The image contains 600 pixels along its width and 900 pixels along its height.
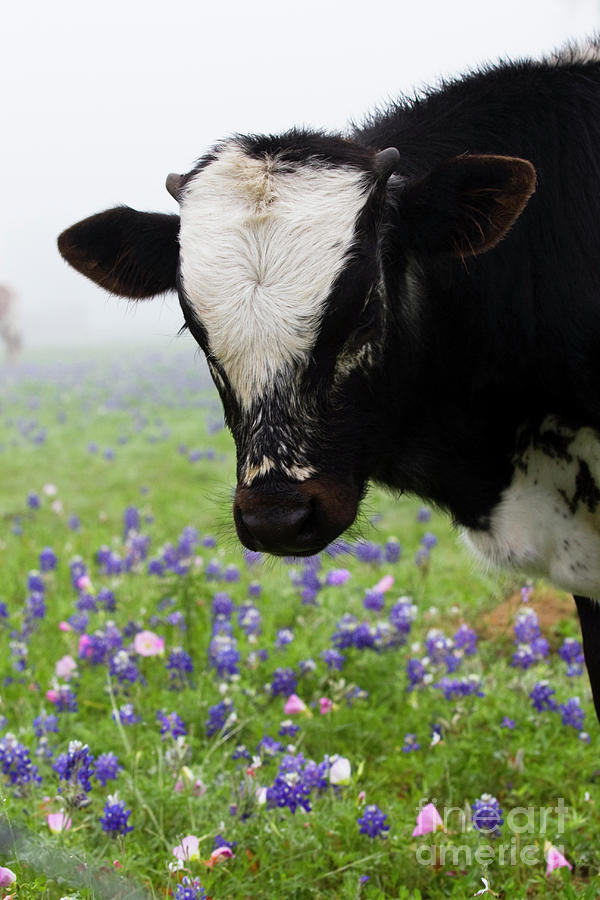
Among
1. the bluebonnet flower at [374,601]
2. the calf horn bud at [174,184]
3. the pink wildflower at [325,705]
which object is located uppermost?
the calf horn bud at [174,184]

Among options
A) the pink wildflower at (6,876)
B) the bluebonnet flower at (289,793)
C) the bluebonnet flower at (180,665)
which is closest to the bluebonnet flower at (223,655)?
the bluebonnet flower at (180,665)

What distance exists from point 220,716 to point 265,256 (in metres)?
2.16

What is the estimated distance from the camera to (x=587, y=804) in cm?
396

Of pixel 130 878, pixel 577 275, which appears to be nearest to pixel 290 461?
pixel 577 275

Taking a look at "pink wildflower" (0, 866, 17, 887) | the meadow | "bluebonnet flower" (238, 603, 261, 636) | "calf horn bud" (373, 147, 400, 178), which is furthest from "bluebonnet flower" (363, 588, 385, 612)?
"pink wildflower" (0, 866, 17, 887)

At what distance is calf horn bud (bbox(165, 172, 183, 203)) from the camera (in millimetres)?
3521

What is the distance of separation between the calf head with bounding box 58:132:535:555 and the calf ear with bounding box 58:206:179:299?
256 millimetres

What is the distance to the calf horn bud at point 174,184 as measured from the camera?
11.6ft

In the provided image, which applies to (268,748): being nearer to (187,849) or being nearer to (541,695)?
A: (187,849)

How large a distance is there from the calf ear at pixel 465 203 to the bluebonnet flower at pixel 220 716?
2.20 meters

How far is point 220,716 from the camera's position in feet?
13.9

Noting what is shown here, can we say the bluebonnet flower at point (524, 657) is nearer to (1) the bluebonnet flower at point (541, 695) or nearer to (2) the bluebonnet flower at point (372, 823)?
(1) the bluebonnet flower at point (541, 695)

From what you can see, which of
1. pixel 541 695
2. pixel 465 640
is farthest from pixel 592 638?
pixel 465 640

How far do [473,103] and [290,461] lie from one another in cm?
165
